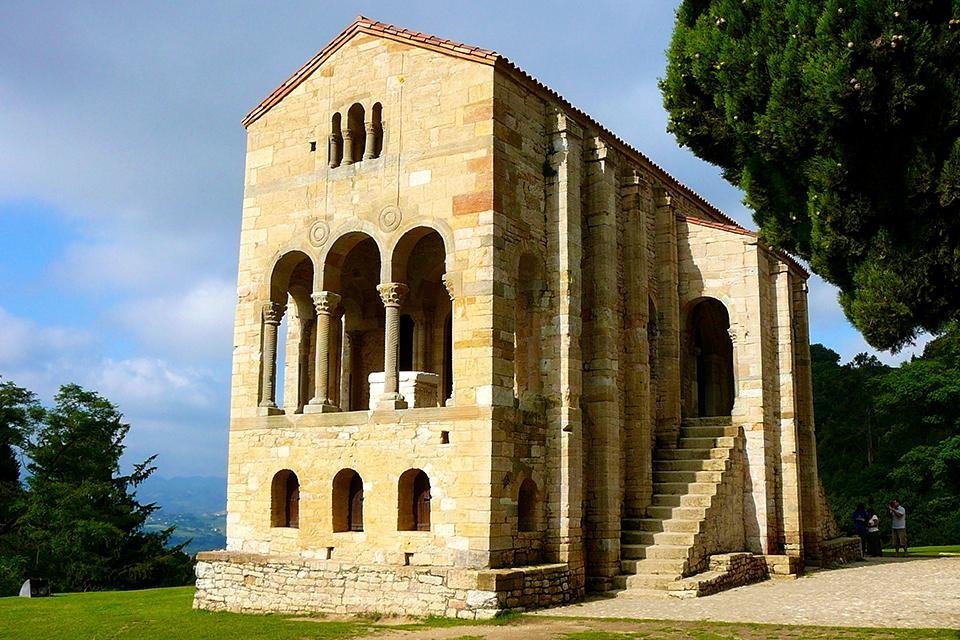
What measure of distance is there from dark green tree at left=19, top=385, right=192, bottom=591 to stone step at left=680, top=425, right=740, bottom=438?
19.9 meters

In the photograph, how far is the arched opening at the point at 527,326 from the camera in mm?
16688

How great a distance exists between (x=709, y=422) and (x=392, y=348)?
8933 millimetres

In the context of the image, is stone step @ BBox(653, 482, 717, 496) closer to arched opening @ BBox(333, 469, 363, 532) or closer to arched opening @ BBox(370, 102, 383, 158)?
arched opening @ BBox(333, 469, 363, 532)

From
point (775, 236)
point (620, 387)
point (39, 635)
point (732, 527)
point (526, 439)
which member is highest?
point (775, 236)

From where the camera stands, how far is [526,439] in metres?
16.1

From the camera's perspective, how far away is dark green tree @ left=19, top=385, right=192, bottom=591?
30672mm

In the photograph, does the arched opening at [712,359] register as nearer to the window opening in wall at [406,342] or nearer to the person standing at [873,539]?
the person standing at [873,539]

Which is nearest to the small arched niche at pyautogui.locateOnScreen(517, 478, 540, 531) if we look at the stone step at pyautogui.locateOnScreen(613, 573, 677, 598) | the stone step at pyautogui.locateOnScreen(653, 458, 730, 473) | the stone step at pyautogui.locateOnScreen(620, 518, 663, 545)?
the stone step at pyautogui.locateOnScreen(613, 573, 677, 598)

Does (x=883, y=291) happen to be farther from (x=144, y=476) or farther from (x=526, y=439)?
(x=144, y=476)

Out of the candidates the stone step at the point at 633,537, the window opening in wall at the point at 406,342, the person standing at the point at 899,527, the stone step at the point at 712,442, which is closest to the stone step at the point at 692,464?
the stone step at the point at 712,442

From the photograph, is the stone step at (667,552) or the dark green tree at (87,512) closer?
the stone step at (667,552)

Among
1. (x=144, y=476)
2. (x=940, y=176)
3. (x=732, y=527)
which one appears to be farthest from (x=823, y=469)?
(x=940, y=176)

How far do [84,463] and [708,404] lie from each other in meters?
22.3

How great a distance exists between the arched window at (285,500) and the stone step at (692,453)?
7.96 metres
